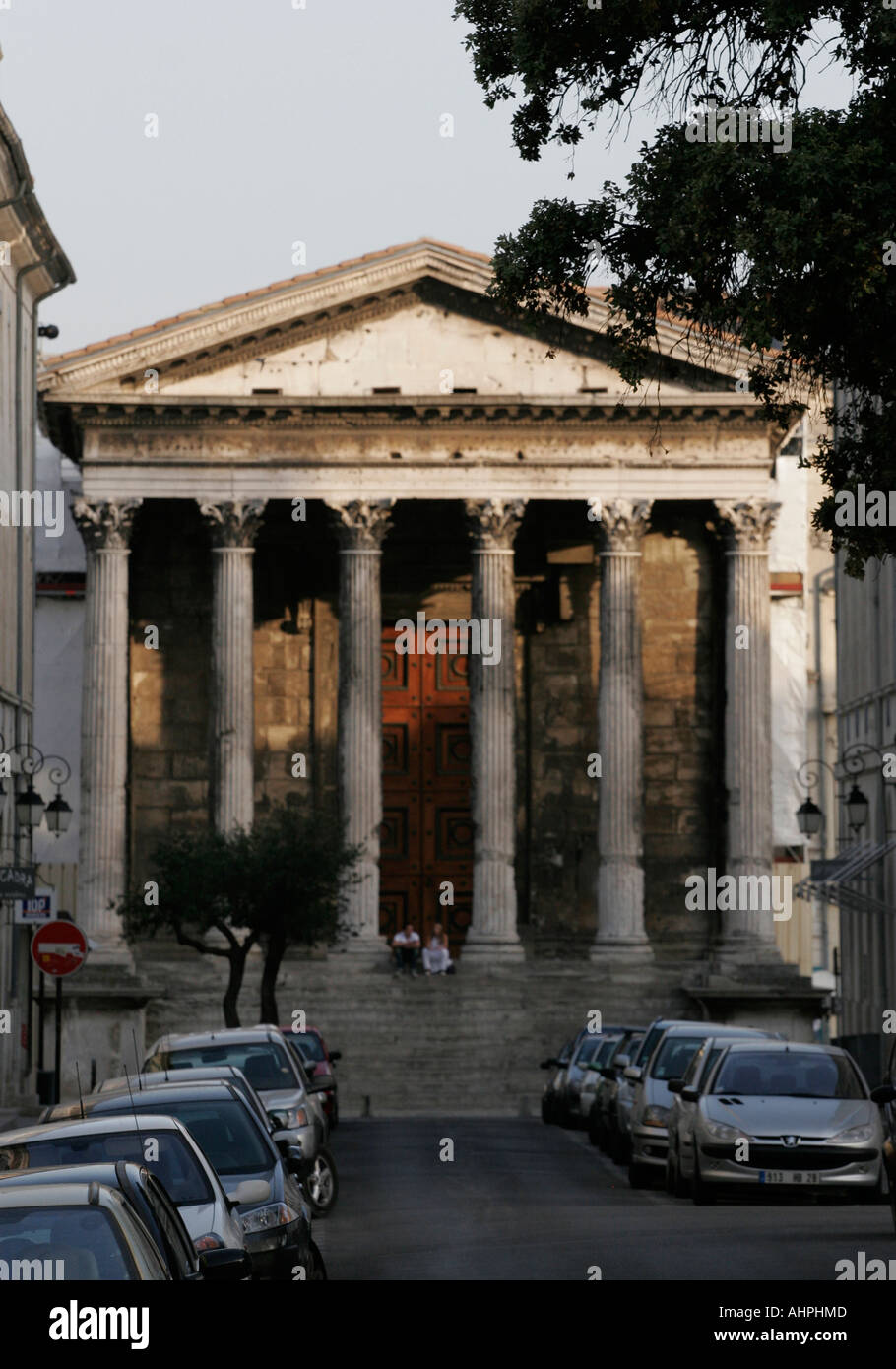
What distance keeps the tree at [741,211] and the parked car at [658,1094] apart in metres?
8.87

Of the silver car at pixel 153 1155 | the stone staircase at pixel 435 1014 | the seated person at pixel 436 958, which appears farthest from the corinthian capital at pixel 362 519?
the silver car at pixel 153 1155

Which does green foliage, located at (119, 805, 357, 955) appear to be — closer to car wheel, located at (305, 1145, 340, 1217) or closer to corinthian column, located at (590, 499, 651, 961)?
corinthian column, located at (590, 499, 651, 961)

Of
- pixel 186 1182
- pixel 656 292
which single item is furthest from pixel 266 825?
pixel 186 1182

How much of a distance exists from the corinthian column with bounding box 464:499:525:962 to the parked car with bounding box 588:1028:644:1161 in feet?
51.6

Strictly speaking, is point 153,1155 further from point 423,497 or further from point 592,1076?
point 423,497

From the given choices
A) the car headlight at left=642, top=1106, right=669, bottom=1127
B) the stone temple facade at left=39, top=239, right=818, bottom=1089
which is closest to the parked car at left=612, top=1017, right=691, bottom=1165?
the car headlight at left=642, top=1106, right=669, bottom=1127

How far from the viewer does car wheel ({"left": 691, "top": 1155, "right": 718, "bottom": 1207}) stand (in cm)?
2203

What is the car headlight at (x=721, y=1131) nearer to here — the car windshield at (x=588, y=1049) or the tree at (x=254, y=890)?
the car windshield at (x=588, y=1049)

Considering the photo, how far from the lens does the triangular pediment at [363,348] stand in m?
50.8

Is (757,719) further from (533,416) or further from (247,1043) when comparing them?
(247,1043)

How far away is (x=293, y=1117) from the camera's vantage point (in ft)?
71.6

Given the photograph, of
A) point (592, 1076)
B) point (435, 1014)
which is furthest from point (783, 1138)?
point (435, 1014)
